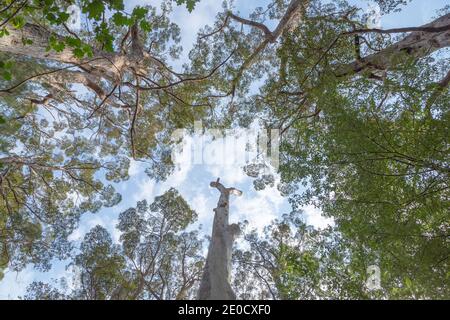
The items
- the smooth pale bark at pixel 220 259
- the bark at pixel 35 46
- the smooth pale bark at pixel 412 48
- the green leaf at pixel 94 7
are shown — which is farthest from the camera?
the smooth pale bark at pixel 412 48

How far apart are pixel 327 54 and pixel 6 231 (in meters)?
11.4

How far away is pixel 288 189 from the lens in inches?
326

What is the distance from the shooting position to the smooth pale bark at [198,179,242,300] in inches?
161

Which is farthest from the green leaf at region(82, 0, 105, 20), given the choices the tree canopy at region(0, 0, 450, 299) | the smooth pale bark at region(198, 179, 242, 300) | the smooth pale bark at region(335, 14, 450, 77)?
the smooth pale bark at region(335, 14, 450, 77)

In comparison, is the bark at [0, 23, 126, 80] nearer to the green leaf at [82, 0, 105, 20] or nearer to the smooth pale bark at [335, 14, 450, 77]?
the green leaf at [82, 0, 105, 20]

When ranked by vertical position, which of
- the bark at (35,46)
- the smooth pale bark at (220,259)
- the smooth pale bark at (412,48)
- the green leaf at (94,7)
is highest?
the smooth pale bark at (412,48)

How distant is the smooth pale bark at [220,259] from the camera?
408 centimetres

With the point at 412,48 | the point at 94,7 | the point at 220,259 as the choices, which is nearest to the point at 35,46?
the point at 94,7

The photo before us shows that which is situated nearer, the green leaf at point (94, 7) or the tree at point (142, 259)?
the green leaf at point (94, 7)

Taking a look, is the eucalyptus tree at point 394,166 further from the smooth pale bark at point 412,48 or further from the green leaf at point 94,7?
the green leaf at point 94,7

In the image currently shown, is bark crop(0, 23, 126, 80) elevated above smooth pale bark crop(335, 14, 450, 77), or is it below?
below

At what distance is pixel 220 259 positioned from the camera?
15.9 feet

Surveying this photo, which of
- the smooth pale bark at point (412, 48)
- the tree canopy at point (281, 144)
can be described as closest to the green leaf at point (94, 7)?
the tree canopy at point (281, 144)
